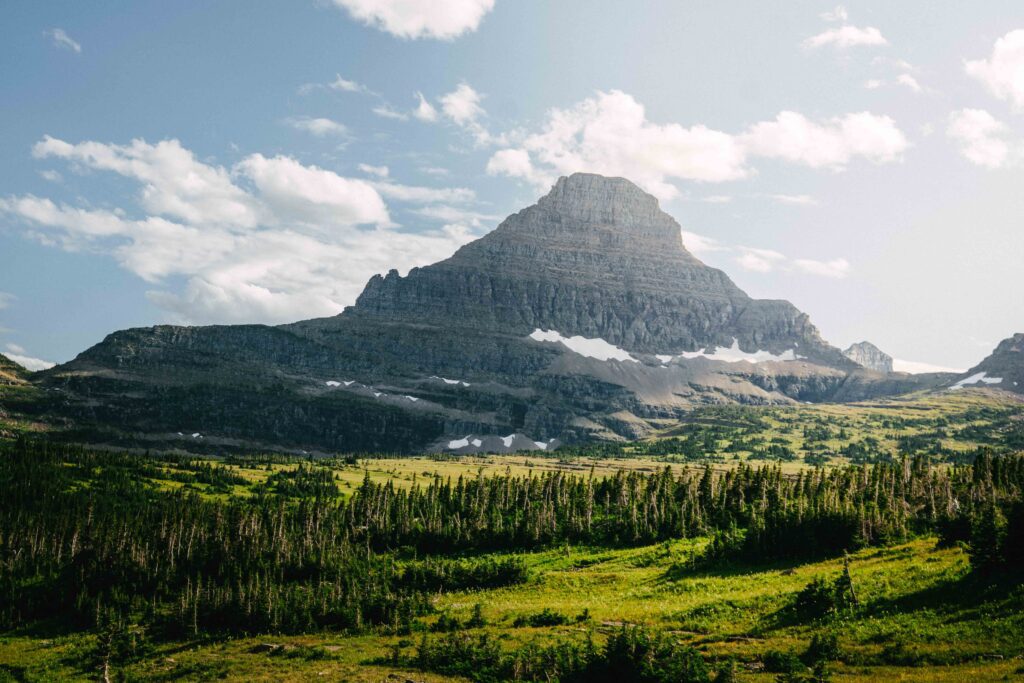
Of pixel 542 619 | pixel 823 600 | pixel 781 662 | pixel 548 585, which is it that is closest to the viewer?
pixel 781 662

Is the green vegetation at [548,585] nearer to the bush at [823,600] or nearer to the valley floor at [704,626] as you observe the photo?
the bush at [823,600]

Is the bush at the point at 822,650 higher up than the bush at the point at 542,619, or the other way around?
the bush at the point at 822,650

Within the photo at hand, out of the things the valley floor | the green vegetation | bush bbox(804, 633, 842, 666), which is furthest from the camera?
the green vegetation

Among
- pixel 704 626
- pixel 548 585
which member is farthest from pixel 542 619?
pixel 548 585

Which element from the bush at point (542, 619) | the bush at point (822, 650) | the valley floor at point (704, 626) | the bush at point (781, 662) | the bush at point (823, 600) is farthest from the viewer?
the bush at point (542, 619)

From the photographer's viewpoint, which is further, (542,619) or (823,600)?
(542,619)

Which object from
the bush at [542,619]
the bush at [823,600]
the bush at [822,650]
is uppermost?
the bush at [823,600]

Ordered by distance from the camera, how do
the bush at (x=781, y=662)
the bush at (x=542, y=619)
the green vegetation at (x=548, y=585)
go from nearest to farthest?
the bush at (x=781, y=662), the green vegetation at (x=548, y=585), the bush at (x=542, y=619)

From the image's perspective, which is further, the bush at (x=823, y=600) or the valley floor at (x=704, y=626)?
the bush at (x=823, y=600)

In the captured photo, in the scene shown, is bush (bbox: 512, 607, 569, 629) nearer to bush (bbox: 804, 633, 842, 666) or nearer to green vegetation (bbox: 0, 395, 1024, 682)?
green vegetation (bbox: 0, 395, 1024, 682)

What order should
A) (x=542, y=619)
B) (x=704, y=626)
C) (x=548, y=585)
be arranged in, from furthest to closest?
1. (x=548, y=585)
2. (x=542, y=619)
3. (x=704, y=626)

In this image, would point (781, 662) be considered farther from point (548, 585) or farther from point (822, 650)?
point (548, 585)

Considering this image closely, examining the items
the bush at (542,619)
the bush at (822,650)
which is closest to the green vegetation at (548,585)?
the bush at (822,650)

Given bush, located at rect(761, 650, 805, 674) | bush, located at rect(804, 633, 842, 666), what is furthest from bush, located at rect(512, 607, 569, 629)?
bush, located at rect(804, 633, 842, 666)
